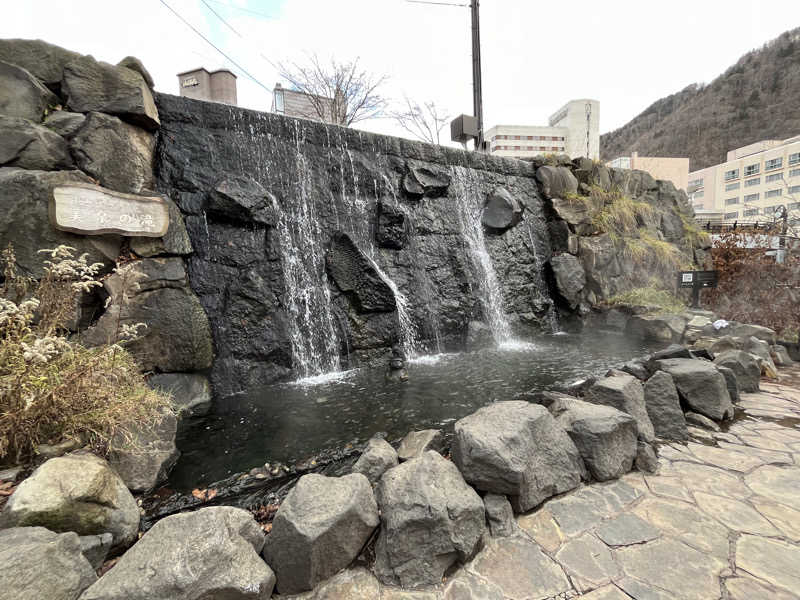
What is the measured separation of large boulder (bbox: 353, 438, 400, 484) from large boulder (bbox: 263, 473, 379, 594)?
1.42 ft

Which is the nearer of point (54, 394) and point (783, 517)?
point (783, 517)

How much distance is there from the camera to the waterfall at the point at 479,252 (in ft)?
26.7

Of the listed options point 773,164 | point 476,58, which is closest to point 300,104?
point 476,58

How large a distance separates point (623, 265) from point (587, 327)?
2.33 metres

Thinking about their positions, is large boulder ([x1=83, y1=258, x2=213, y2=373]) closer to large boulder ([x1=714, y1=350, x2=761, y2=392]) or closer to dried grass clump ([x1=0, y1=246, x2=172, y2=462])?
dried grass clump ([x1=0, y1=246, x2=172, y2=462])

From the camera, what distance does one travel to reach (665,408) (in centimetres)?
341

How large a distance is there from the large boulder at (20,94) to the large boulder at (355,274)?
3783 millimetres

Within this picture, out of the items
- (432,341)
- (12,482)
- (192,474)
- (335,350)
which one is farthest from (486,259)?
(12,482)

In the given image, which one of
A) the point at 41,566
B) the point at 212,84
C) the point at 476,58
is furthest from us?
the point at 212,84

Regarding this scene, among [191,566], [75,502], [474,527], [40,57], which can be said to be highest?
[40,57]

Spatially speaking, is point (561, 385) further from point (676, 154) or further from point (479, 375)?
point (676, 154)

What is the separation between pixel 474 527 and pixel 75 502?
222 centimetres

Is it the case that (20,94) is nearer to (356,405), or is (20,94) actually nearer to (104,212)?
(104,212)

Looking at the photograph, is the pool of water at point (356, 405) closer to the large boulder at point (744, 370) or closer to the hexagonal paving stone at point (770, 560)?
the large boulder at point (744, 370)
